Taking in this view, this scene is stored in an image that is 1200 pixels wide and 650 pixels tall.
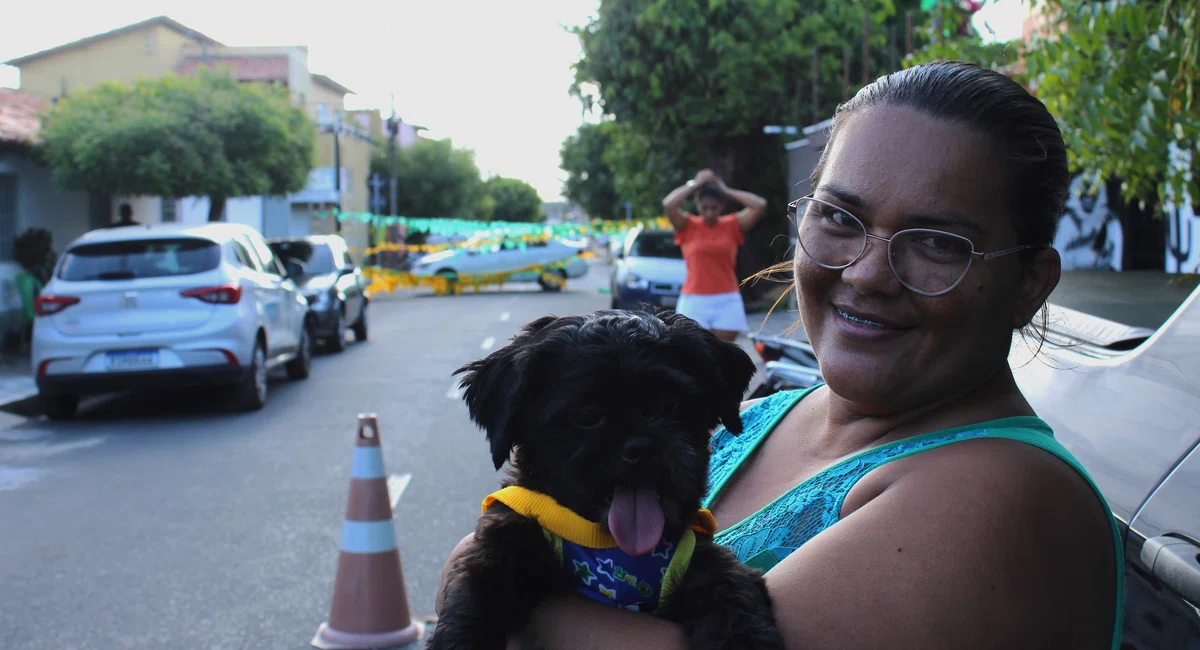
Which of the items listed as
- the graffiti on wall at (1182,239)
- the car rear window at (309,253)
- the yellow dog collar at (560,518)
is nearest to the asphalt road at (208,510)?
the yellow dog collar at (560,518)

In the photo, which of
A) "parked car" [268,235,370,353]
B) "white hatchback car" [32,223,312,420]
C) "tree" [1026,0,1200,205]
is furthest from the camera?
"parked car" [268,235,370,353]

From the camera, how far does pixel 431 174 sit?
6362 centimetres

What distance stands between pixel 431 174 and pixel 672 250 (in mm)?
45092

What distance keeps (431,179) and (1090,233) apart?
55817mm

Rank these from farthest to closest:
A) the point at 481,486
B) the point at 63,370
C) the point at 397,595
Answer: the point at 63,370
the point at 481,486
the point at 397,595

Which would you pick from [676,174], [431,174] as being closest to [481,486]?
[676,174]

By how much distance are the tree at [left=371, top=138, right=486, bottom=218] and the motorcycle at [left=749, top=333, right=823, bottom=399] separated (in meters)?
58.7

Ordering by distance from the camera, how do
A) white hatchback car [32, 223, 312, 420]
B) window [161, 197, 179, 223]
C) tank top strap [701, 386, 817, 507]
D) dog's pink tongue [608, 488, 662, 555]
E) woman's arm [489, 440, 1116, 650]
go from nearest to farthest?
woman's arm [489, 440, 1116, 650], dog's pink tongue [608, 488, 662, 555], tank top strap [701, 386, 817, 507], white hatchback car [32, 223, 312, 420], window [161, 197, 179, 223]

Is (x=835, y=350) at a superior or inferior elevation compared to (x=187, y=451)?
superior

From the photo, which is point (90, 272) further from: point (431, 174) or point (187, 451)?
point (431, 174)

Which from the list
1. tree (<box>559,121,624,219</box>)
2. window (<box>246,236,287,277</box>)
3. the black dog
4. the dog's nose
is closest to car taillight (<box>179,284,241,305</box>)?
window (<box>246,236,287,277</box>)

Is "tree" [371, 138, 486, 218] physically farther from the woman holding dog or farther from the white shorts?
the woman holding dog

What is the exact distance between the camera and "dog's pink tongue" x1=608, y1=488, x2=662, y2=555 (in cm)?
191

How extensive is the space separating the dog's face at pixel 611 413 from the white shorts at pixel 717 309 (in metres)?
8.61
